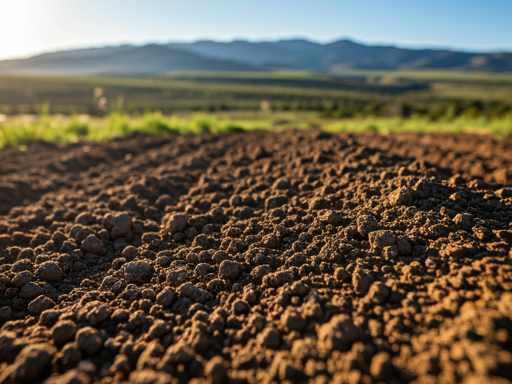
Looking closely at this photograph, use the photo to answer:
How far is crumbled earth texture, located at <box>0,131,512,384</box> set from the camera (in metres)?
1.50

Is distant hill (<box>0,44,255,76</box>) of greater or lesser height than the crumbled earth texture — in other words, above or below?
above

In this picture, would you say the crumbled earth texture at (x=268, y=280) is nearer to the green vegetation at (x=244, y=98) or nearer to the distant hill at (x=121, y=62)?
the green vegetation at (x=244, y=98)

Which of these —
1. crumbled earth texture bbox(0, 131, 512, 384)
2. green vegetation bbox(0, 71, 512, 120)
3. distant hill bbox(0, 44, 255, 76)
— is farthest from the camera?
distant hill bbox(0, 44, 255, 76)

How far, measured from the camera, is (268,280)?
6.91ft

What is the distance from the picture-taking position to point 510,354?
4.20 feet

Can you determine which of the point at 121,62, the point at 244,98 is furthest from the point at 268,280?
the point at 121,62

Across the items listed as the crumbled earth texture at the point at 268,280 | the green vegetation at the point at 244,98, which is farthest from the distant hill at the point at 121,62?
the crumbled earth texture at the point at 268,280

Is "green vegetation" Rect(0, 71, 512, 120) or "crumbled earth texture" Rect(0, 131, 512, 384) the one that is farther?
"green vegetation" Rect(0, 71, 512, 120)

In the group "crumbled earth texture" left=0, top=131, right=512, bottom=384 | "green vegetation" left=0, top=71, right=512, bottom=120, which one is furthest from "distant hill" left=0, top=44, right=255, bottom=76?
"crumbled earth texture" left=0, top=131, right=512, bottom=384

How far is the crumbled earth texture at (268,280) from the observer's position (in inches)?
59.2

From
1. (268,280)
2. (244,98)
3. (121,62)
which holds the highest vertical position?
(121,62)

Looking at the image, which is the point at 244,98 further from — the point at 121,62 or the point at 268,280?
the point at 121,62

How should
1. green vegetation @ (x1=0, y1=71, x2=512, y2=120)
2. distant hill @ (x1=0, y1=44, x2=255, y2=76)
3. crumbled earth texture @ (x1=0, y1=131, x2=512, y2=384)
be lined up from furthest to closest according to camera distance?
distant hill @ (x1=0, y1=44, x2=255, y2=76)
green vegetation @ (x1=0, y1=71, x2=512, y2=120)
crumbled earth texture @ (x1=0, y1=131, x2=512, y2=384)

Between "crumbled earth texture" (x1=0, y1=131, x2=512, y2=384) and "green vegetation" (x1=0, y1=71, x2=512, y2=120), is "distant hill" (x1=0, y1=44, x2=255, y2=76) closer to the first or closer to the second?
"green vegetation" (x1=0, y1=71, x2=512, y2=120)
